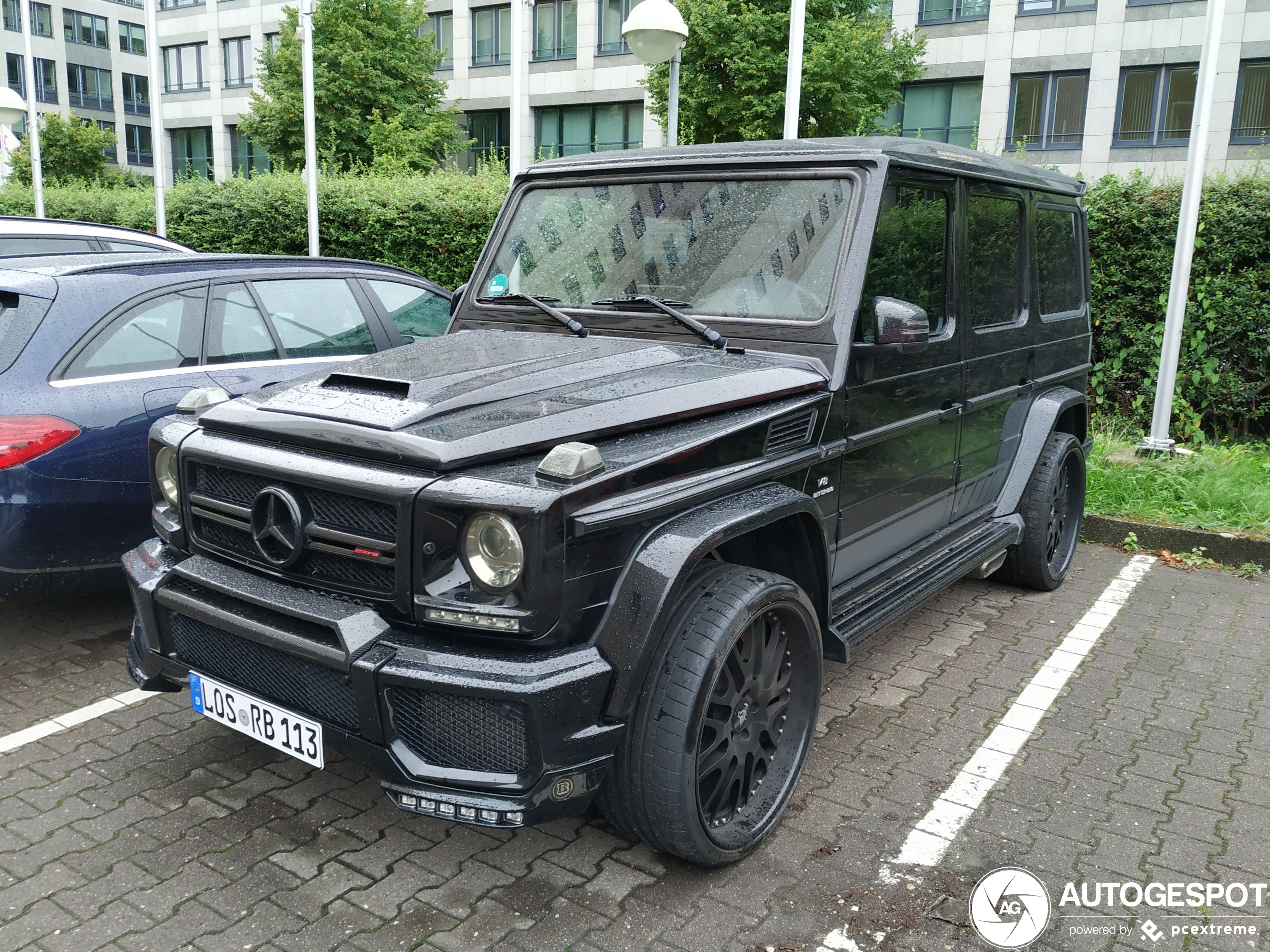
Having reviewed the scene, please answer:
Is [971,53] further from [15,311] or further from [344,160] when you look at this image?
[15,311]

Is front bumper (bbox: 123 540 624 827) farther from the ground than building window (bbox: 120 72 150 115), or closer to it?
closer to it

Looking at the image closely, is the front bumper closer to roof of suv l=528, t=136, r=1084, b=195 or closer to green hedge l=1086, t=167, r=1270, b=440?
roof of suv l=528, t=136, r=1084, b=195

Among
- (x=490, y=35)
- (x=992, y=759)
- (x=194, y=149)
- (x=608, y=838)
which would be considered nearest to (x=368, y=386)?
(x=608, y=838)

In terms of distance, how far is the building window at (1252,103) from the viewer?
90.6ft

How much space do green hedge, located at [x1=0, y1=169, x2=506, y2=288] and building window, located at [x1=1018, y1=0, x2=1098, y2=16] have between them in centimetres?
2219

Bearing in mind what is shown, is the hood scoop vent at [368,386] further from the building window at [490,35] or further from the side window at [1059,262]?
the building window at [490,35]

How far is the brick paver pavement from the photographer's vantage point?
2846mm

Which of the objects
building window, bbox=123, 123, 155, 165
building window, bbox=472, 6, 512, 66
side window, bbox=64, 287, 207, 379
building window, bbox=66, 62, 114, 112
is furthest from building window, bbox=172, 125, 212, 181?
side window, bbox=64, 287, 207, 379

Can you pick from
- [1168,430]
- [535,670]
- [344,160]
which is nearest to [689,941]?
[535,670]

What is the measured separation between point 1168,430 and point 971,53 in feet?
86.2

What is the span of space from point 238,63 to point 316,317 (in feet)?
153

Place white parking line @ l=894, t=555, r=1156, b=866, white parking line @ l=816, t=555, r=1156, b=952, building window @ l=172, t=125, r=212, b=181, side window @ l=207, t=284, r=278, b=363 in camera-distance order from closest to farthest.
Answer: white parking line @ l=816, t=555, r=1156, b=952 < white parking line @ l=894, t=555, r=1156, b=866 < side window @ l=207, t=284, r=278, b=363 < building window @ l=172, t=125, r=212, b=181

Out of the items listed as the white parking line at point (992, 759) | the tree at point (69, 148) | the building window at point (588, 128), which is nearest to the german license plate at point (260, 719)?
the white parking line at point (992, 759)

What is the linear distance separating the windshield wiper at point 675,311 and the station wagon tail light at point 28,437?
224 centimetres
